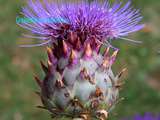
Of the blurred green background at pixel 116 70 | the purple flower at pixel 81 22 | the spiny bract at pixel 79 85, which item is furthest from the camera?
the blurred green background at pixel 116 70

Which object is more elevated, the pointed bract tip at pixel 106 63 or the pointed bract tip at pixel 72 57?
the pointed bract tip at pixel 72 57

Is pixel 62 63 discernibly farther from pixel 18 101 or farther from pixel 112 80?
pixel 18 101

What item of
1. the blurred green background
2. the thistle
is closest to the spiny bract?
the thistle

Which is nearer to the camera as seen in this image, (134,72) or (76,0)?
(76,0)

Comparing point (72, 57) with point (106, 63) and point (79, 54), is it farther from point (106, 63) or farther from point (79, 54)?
point (106, 63)

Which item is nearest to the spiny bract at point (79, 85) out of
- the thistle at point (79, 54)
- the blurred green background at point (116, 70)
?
the thistle at point (79, 54)

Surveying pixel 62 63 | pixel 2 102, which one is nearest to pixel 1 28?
pixel 2 102

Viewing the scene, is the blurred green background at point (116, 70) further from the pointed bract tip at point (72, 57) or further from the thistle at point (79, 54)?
the pointed bract tip at point (72, 57)
